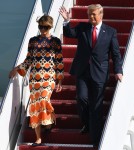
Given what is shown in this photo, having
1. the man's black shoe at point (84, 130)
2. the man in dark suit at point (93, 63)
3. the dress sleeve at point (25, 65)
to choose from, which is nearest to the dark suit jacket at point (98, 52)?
the man in dark suit at point (93, 63)

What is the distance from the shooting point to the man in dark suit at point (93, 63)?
709 cm

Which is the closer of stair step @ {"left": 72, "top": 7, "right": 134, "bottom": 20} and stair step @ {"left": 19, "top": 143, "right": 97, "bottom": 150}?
stair step @ {"left": 19, "top": 143, "right": 97, "bottom": 150}

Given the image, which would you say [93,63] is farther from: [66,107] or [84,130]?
[66,107]

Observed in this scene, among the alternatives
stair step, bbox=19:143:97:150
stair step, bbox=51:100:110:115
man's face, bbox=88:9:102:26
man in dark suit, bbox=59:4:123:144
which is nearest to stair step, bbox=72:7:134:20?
stair step, bbox=51:100:110:115

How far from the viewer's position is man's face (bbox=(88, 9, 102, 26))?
6.93 metres

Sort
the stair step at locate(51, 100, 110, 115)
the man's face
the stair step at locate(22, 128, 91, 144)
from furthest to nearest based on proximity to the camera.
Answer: the stair step at locate(51, 100, 110, 115) < the stair step at locate(22, 128, 91, 144) < the man's face

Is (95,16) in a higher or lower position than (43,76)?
higher

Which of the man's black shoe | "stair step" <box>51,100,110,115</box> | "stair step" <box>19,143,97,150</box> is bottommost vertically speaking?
"stair step" <box>19,143,97,150</box>

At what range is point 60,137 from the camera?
24.2 ft

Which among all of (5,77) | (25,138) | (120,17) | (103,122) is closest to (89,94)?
(103,122)

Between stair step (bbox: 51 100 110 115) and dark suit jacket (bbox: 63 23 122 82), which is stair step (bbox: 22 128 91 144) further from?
dark suit jacket (bbox: 63 23 122 82)

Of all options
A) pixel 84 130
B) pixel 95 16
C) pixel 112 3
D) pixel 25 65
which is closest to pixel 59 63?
pixel 25 65

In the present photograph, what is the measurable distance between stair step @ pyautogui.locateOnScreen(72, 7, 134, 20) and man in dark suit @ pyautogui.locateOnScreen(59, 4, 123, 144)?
5.84 feet

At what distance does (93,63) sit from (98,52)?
0.12 meters
